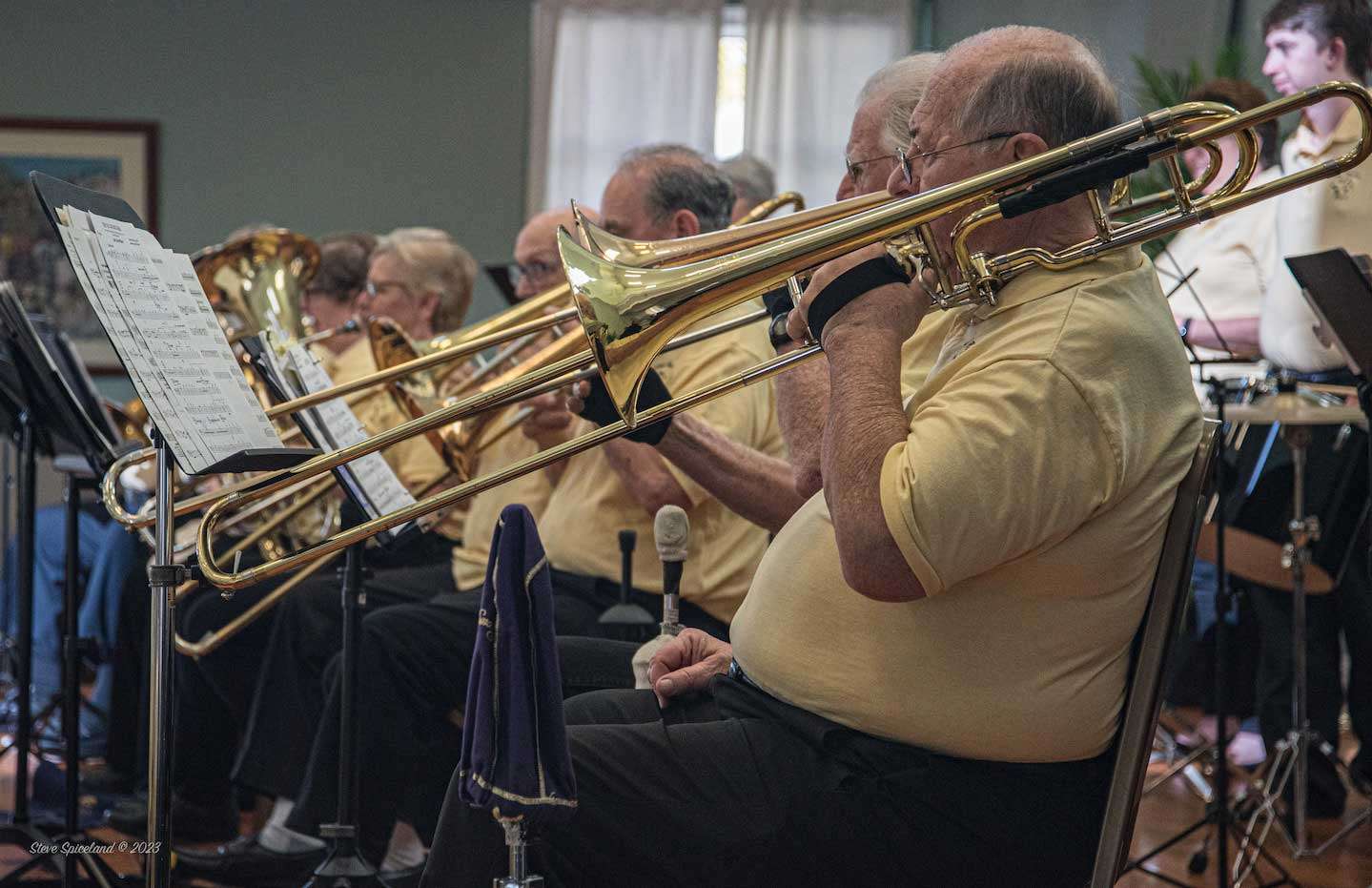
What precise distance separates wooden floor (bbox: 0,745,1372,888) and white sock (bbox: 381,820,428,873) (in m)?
0.42

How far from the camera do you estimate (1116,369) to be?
1445 millimetres

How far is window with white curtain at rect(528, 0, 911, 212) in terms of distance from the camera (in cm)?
730

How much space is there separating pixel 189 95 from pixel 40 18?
2.56 feet

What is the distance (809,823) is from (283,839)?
1746 mm

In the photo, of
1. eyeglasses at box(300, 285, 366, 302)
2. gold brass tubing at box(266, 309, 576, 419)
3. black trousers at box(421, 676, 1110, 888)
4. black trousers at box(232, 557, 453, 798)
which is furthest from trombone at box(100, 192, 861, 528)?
eyeglasses at box(300, 285, 366, 302)

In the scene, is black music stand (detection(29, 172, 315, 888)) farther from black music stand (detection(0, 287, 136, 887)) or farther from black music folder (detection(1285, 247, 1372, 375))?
black music folder (detection(1285, 247, 1372, 375))

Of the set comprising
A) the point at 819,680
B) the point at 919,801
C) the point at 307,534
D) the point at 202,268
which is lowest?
the point at 307,534

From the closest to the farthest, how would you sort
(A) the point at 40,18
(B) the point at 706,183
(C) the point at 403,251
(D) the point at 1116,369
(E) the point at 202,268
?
(D) the point at 1116,369, (B) the point at 706,183, (E) the point at 202,268, (C) the point at 403,251, (A) the point at 40,18

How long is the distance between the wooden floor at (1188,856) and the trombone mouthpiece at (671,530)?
1.36 metres

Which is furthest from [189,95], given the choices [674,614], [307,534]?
[674,614]

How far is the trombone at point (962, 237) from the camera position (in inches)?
56.8

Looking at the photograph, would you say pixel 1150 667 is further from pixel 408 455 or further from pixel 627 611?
pixel 408 455

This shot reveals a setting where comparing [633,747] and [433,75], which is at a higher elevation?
[433,75]

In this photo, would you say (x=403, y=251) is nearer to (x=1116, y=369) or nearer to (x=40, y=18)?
(x=1116, y=369)
